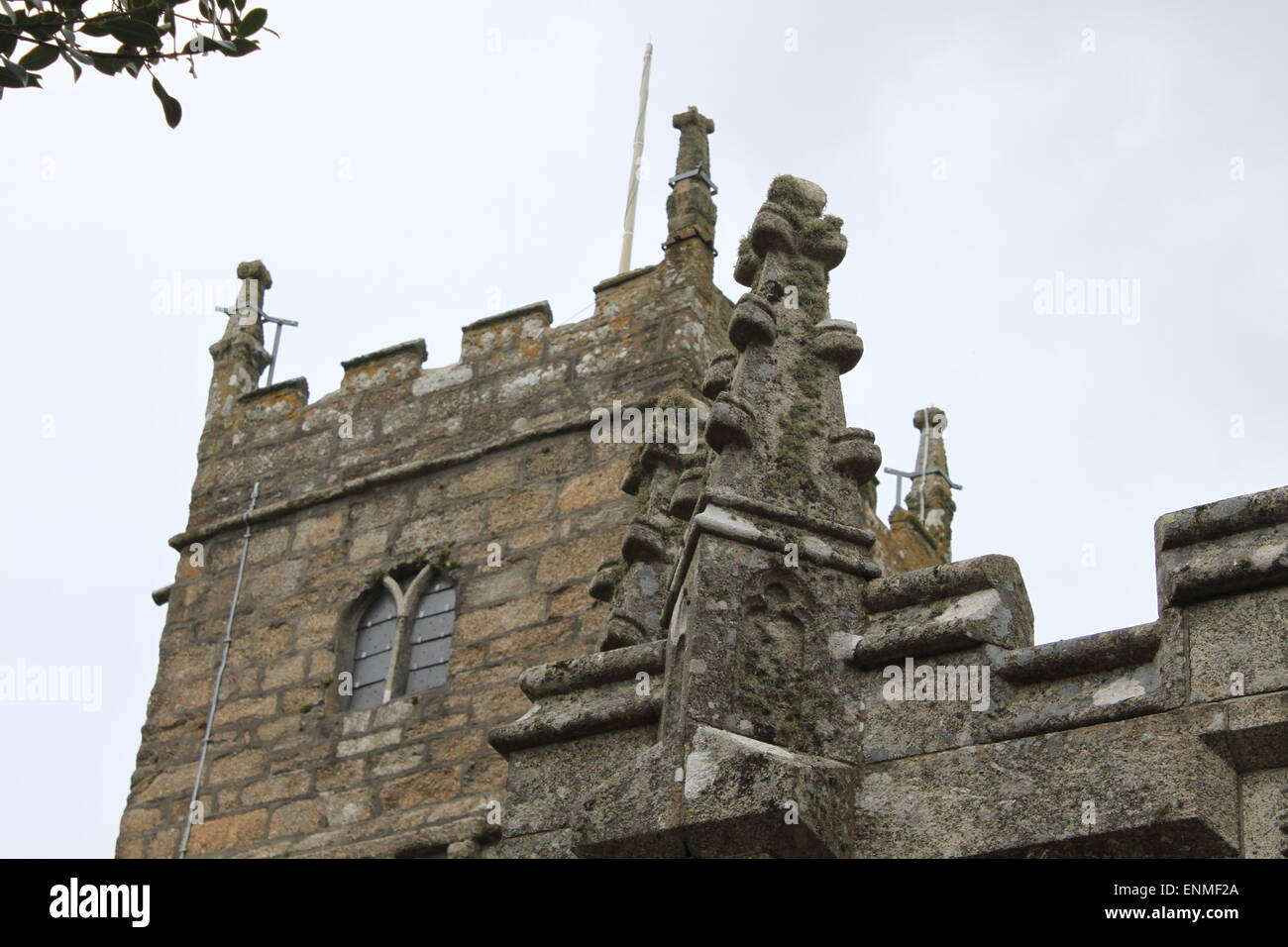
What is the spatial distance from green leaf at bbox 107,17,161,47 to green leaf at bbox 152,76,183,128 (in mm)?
94

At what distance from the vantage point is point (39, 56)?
5859 mm

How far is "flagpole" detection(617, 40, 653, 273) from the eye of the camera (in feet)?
53.2

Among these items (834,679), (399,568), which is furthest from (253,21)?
(399,568)

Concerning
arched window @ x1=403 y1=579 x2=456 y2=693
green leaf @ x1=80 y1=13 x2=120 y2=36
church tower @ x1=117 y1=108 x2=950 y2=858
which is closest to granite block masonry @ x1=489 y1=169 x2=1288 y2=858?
green leaf @ x1=80 y1=13 x2=120 y2=36

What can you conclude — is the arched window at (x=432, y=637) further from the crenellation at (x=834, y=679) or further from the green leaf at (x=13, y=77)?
the green leaf at (x=13, y=77)

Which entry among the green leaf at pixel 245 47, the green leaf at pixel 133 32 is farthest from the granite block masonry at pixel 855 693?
the green leaf at pixel 133 32

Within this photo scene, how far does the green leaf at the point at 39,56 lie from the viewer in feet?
19.2

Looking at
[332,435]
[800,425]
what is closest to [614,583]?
[800,425]

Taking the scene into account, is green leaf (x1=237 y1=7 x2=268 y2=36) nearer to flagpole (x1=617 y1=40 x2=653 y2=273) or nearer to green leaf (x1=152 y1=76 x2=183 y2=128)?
green leaf (x1=152 y1=76 x2=183 y2=128)

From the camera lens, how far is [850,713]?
5812 millimetres

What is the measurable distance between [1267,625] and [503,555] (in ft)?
26.1

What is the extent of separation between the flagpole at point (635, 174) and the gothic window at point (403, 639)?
2932mm
